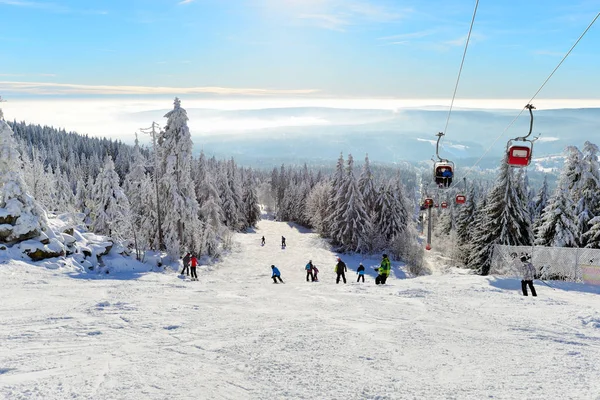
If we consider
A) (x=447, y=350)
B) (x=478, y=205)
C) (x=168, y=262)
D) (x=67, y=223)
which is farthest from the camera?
(x=478, y=205)

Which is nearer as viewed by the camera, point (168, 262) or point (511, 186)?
point (168, 262)

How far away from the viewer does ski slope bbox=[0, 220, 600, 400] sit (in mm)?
6691

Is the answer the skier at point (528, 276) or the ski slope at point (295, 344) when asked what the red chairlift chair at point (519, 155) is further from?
the ski slope at point (295, 344)

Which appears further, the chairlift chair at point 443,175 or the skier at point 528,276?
the chairlift chair at point 443,175

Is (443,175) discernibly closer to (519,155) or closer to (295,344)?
(519,155)

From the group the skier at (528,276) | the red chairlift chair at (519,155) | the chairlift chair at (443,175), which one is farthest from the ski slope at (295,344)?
the chairlift chair at (443,175)

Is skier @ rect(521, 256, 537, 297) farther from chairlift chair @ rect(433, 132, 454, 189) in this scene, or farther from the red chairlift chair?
chairlift chair @ rect(433, 132, 454, 189)

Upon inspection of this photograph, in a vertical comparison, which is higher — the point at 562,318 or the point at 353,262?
the point at 562,318

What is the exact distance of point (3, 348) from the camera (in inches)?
312

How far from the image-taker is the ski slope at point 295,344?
6.69m

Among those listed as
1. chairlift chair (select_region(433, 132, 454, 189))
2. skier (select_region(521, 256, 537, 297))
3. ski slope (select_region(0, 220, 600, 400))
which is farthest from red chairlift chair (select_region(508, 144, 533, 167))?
chairlift chair (select_region(433, 132, 454, 189))

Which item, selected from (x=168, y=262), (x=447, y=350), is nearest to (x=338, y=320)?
(x=447, y=350)

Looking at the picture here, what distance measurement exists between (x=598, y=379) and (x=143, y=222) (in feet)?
110

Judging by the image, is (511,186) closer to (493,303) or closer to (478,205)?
(478,205)
